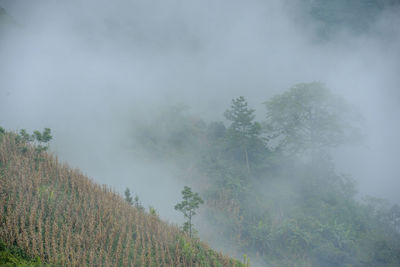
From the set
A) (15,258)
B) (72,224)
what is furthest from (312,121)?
(15,258)

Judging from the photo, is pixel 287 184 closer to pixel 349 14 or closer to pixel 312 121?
pixel 312 121

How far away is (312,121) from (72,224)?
67.9 feet

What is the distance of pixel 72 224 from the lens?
5273 millimetres

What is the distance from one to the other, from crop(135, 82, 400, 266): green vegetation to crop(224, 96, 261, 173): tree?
0.08 metres

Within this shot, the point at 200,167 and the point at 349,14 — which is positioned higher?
the point at 349,14

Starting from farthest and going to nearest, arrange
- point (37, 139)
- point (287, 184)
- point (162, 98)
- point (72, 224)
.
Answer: point (162, 98), point (287, 184), point (37, 139), point (72, 224)

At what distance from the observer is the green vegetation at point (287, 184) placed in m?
13.3

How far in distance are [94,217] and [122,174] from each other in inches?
610

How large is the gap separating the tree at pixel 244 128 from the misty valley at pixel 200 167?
0.12 meters

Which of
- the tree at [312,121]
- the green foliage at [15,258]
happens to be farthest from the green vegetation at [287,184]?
the green foliage at [15,258]

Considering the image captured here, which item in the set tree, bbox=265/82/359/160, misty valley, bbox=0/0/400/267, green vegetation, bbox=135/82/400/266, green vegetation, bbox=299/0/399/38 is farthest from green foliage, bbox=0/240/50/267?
green vegetation, bbox=299/0/399/38

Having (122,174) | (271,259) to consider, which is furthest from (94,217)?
(122,174)

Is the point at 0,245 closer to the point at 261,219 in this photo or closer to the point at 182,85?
the point at 261,219

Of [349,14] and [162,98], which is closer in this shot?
[162,98]
